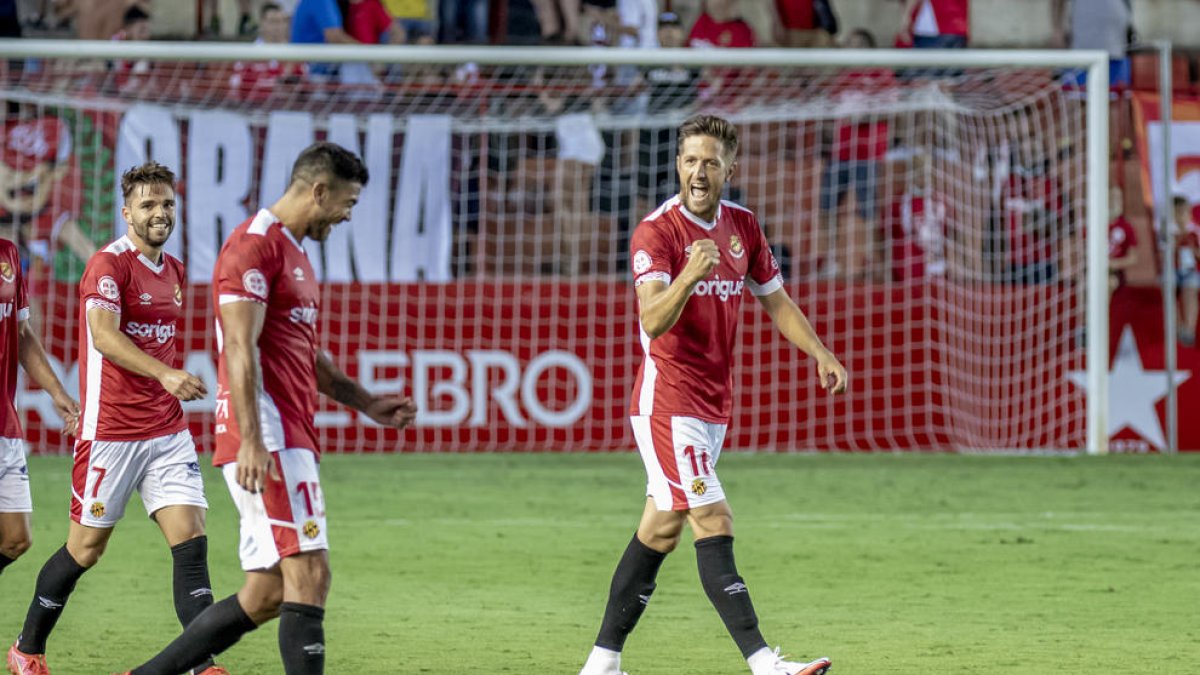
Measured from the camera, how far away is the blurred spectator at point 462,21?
18.8 meters

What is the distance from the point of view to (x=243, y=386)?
5402 millimetres

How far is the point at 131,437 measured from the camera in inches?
275

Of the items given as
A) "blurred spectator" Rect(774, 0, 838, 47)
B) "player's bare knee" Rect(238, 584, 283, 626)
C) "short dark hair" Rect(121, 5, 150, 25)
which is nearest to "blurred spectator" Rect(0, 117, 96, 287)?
"short dark hair" Rect(121, 5, 150, 25)

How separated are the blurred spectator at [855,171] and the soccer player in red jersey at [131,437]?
10.8 metres

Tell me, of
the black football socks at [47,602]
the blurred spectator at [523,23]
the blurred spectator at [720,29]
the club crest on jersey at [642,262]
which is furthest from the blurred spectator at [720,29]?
the black football socks at [47,602]

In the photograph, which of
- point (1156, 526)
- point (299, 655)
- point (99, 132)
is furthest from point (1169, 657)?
point (99, 132)

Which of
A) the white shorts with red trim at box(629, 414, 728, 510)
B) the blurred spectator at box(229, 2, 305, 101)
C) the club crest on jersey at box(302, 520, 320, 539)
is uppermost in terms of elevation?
the blurred spectator at box(229, 2, 305, 101)

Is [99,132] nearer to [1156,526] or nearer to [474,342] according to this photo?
[474,342]

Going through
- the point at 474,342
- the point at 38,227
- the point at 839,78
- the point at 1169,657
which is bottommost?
the point at 1169,657

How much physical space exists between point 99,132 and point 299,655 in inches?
486

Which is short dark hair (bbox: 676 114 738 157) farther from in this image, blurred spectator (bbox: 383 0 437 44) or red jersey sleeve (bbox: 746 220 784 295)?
blurred spectator (bbox: 383 0 437 44)

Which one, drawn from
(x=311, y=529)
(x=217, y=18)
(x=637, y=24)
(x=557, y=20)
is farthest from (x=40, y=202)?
(x=311, y=529)

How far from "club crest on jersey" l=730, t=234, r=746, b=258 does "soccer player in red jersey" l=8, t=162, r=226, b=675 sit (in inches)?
82.5

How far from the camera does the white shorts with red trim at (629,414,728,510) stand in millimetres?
6684
